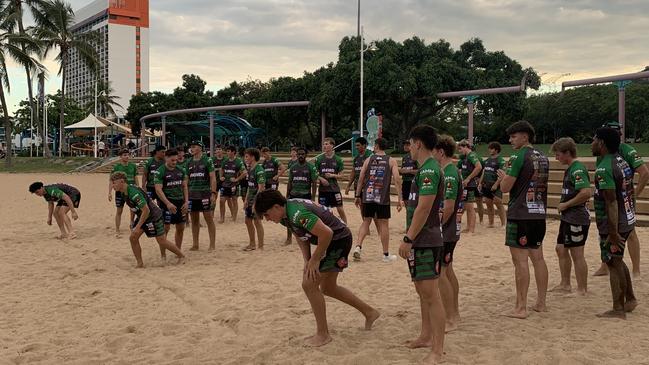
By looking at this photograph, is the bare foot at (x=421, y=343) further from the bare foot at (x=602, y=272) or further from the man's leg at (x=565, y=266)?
the bare foot at (x=602, y=272)

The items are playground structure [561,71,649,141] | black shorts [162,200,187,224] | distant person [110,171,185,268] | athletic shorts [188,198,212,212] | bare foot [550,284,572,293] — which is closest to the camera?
bare foot [550,284,572,293]

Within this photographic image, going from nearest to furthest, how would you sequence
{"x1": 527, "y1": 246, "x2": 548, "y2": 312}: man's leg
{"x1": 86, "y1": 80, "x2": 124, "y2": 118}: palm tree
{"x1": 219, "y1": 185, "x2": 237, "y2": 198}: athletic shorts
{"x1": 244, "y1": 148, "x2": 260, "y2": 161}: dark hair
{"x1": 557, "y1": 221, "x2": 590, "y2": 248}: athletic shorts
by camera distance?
1. {"x1": 527, "y1": 246, "x2": 548, "y2": 312}: man's leg
2. {"x1": 557, "y1": 221, "x2": 590, "y2": 248}: athletic shorts
3. {"x1": 244, "y1": 148, "x2": 260, "y2": 161}: dark hair
4. {"x1": 219, "y1": 185, "x2": 237, "y2": 198}: athletic shorts
5. {"x1": 86, "y1": 80, "x2": 124, "y2": 118}: palm tree

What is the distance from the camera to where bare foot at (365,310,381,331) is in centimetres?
509

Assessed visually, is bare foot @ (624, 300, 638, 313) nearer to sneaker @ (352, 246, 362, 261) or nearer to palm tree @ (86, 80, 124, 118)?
sneaker @ (352, 246, 362, 261)

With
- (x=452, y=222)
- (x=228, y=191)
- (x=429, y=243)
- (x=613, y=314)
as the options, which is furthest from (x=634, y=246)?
(x=228, y=191)

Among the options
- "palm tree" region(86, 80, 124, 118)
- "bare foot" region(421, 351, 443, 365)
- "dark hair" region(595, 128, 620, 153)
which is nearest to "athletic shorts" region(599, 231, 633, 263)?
"dark hair" region(595, 128, 620, 153)

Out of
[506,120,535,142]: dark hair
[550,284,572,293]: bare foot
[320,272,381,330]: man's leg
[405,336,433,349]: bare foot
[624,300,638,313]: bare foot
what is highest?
[506,120,535,142]: dark hair

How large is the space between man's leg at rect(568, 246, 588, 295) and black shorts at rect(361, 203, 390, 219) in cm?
281

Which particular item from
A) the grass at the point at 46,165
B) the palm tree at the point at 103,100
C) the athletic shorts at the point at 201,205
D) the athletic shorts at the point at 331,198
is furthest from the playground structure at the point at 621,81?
the palm tree at the point at 103,100

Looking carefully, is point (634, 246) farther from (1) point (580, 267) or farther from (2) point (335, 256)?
(2) point (335, 256)

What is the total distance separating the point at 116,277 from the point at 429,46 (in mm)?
27350

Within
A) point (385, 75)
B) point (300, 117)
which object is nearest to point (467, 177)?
point (385, 75)

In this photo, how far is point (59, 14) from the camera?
39.5 metres

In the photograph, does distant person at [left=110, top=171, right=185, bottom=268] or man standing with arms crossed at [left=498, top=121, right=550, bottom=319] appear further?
distant person at [left=110, top=171, right=185, bottom=268]
